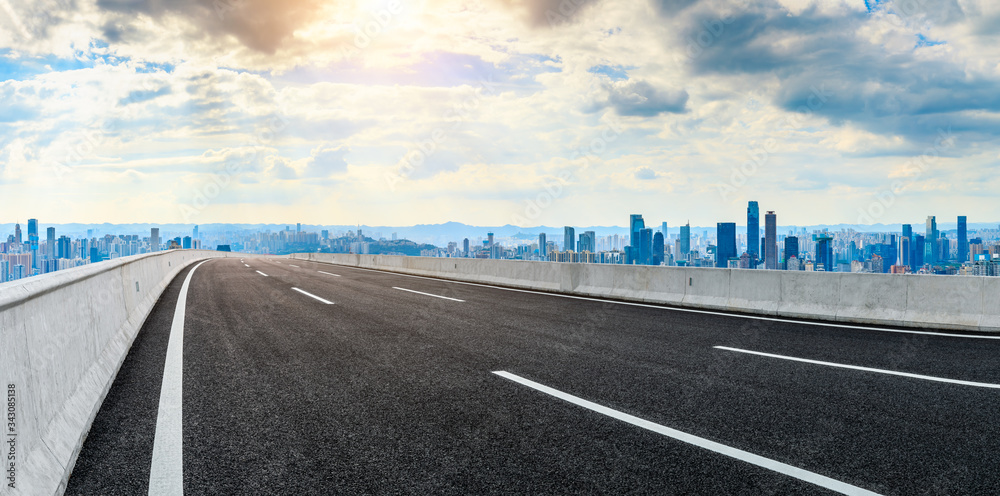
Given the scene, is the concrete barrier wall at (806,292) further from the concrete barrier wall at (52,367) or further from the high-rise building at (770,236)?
the high-rise building at (770,236)

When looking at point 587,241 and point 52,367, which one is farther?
point 587,241

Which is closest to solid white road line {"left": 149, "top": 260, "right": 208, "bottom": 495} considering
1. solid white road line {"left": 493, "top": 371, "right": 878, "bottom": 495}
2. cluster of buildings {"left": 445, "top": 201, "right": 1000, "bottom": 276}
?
solid white road line {"left": 493, "top": 371, "right": 878, "bottom": 495}

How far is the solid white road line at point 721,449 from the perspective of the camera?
9.91ft

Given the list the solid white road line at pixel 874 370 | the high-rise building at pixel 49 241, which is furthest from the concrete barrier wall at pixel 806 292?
the high-rise building at pixel 49 241

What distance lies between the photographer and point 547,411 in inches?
172

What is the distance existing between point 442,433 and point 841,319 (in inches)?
348

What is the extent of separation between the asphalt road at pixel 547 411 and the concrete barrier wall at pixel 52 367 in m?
0.18

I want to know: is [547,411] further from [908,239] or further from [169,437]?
[908,239]

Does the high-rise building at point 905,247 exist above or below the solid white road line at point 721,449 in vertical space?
above

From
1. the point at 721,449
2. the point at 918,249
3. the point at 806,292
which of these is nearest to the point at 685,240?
the point at 918,249

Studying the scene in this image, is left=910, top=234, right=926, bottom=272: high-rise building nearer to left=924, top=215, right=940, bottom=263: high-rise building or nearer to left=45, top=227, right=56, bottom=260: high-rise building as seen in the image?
left=924, top=215, right=940, bottom=263: high-rise building

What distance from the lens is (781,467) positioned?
327cm

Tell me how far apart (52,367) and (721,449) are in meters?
4.55

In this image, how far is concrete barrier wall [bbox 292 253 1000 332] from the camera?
898 centimetres
